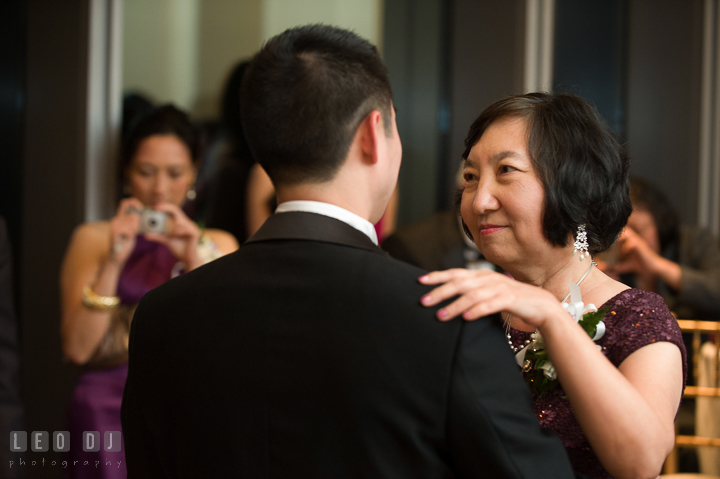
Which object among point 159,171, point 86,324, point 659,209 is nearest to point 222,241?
point 159,171

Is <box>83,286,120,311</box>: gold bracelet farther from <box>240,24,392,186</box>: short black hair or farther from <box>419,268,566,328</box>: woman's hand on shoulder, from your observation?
<box>419,268,566,328</box>: woman's hand on shoulder

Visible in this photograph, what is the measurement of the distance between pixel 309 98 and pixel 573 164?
0.62 metres

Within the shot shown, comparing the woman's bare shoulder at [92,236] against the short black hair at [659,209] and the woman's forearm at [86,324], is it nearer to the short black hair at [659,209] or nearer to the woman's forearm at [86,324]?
the woman's forearm at [86,324]

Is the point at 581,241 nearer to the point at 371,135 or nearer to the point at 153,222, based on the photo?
the point at 371,135

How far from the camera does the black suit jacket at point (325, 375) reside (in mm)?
869

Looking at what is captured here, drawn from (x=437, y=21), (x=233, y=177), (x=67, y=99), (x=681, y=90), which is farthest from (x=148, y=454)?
(x=681, y=90)

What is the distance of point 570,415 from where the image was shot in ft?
4.07

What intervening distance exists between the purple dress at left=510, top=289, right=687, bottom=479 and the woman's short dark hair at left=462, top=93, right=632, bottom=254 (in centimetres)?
20

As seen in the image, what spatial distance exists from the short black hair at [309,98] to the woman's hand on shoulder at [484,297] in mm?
272

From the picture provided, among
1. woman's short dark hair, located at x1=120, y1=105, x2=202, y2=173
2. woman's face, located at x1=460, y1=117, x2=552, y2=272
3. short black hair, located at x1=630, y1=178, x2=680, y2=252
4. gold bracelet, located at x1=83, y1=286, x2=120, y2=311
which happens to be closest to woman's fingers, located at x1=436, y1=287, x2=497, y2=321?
woman's face, located at x1=460, y1=117, x2=552, y2=272

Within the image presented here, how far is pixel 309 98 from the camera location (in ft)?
3.31

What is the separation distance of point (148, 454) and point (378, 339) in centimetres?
49

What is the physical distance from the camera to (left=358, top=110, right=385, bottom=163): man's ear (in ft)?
3.38

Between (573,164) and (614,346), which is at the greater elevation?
(573,164)
